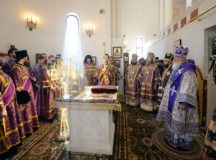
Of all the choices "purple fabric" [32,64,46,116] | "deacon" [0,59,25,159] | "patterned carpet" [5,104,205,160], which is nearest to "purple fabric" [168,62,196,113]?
"patterned carpet" [5,104,205,160]

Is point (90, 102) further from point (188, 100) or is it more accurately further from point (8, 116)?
point (188, 100)

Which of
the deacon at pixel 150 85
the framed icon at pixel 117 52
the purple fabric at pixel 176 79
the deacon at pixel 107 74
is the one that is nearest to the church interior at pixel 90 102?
the purple fabric at pixel 176 79

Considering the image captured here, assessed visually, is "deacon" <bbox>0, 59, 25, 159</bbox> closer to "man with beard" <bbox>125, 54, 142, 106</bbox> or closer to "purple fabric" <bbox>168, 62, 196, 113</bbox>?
"purple fabric" <bbox>168, 62, 196, 113</bbox>

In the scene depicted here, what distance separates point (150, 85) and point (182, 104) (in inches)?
89.2

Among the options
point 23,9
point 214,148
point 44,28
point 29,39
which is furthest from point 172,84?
point 23,9

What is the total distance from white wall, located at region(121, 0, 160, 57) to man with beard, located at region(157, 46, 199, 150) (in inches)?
434

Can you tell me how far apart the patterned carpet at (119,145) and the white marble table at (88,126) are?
0.13 metres

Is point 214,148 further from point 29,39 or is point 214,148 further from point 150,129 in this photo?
point 29,39

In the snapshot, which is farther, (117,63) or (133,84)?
(117,63)

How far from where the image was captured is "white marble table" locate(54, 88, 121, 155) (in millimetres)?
2223

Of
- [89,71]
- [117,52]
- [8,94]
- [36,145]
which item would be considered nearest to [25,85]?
[8,94]

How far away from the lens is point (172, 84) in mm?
2539

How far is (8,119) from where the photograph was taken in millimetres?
2332

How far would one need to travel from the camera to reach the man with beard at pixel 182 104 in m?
2.25
